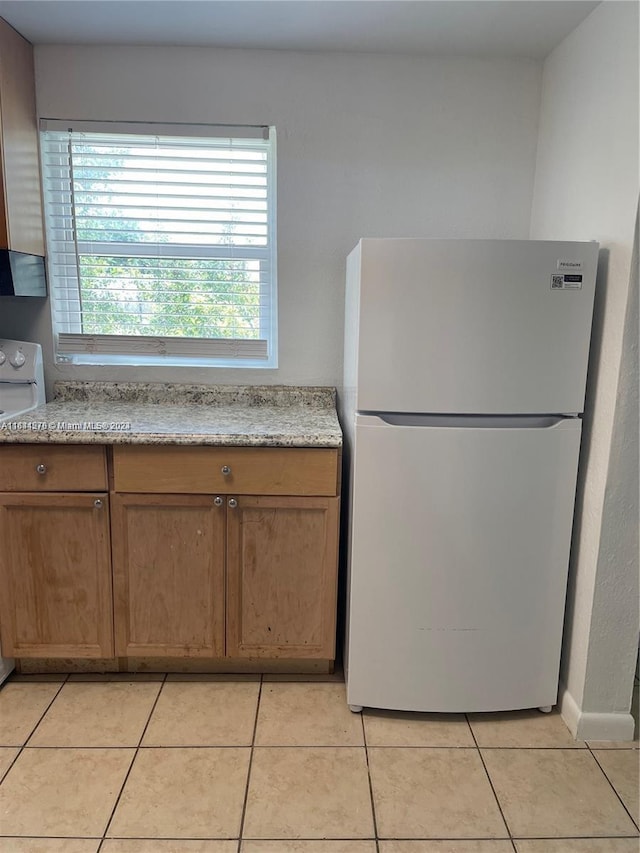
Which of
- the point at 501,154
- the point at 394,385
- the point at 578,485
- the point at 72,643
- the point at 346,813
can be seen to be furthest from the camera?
the point at 501,154

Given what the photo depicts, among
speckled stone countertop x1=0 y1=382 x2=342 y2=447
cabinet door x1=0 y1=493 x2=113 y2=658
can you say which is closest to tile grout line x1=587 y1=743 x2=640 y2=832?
speckled stone countertop x1=0 y1=382 x2=342 y2=447

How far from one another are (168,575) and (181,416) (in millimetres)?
565

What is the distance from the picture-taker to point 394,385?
5.57ft

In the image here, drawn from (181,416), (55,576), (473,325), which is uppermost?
(473,325)

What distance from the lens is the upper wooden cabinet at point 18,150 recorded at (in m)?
1.97

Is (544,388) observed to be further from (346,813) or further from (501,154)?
(346,813)

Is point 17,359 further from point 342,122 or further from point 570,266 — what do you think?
point 570,266

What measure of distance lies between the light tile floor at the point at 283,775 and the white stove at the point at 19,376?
99 centimetres

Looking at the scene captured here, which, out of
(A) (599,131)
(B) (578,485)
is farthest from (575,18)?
(B) (578,485)

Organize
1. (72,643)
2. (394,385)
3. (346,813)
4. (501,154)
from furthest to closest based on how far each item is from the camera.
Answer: (501,154) < (72,643) < (394,385) < (346,813)

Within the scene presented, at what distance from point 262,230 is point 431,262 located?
924 mm

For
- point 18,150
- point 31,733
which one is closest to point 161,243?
point 18,150

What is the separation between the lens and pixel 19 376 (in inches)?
87.0

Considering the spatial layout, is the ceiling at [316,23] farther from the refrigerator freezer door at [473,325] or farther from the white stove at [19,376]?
the white stove at [19,376]
